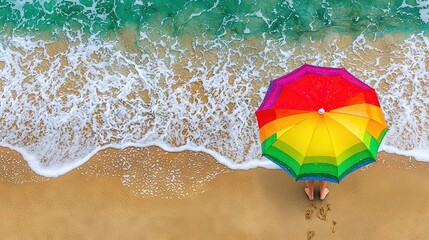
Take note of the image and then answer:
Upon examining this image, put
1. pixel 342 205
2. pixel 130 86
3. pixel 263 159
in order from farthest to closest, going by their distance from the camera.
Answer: pixel 130 86, pixel 263 159, pixel 342 205

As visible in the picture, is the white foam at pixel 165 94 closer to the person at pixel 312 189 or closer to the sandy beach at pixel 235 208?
the sandy beach at pixel 235 208

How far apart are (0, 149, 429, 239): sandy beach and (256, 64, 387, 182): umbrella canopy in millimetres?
1465

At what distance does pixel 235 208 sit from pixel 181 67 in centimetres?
330

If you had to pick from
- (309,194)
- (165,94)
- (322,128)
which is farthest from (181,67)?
(322,128)

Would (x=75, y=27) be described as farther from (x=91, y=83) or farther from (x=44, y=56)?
(x=91, y=83)

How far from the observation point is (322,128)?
598 cm

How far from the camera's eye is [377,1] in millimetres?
10156

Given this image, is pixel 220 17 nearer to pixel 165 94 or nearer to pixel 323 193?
pixel 165 94

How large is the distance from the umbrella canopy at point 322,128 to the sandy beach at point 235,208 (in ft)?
4.81

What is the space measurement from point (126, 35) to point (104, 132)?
8.57ft

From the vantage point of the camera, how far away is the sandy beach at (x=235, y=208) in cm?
730

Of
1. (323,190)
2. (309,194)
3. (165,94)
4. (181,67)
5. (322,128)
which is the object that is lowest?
(309,194)

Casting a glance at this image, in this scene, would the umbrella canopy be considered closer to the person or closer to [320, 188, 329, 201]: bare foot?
the person

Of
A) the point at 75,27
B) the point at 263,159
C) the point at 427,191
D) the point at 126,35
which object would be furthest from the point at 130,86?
the point at 427,191
